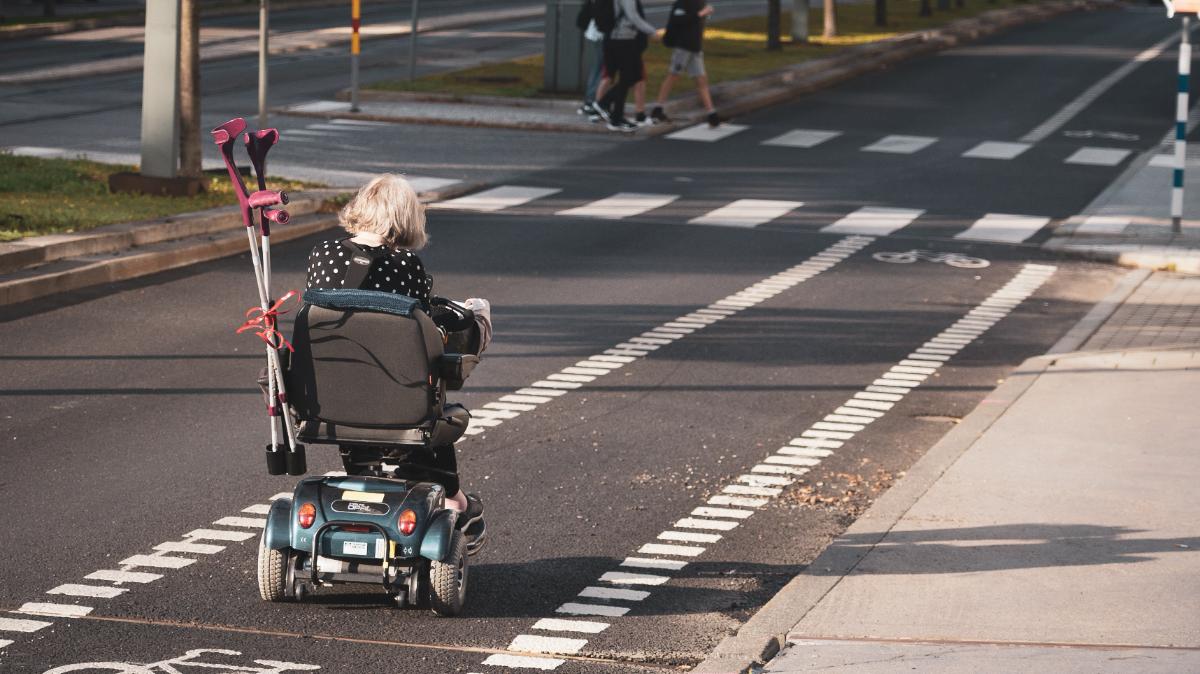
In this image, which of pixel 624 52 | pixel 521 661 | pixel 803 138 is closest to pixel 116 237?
pixel 521 661

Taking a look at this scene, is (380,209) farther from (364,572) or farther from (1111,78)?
(1111,78)

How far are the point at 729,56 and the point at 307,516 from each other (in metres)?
29.0

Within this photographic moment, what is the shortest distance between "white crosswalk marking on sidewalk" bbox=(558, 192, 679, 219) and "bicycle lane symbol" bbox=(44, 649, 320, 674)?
1205cm

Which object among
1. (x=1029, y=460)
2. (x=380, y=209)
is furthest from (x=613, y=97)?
→ (x=380, y=209)

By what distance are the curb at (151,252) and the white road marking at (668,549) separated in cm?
646

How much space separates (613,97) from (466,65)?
Result: 776 centimetres

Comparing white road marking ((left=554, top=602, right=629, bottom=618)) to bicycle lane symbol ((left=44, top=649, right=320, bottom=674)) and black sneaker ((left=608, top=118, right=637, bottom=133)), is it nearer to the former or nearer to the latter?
bicycle lane symbol ((left=44, top=649, right=320, bottom=674))

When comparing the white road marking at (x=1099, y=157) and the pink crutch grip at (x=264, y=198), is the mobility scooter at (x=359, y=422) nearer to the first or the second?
the pink crutch grip at (x=264, y=198)

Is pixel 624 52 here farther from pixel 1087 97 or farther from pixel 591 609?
pixel 591 609

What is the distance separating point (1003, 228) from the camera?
18500 millimetres

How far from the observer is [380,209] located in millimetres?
6781

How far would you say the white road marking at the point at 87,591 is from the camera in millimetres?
6953

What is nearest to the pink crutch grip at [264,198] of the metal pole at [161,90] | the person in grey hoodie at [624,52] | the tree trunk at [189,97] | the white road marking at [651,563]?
the white road marking at [651,563]

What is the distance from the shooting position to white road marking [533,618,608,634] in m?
6.80
